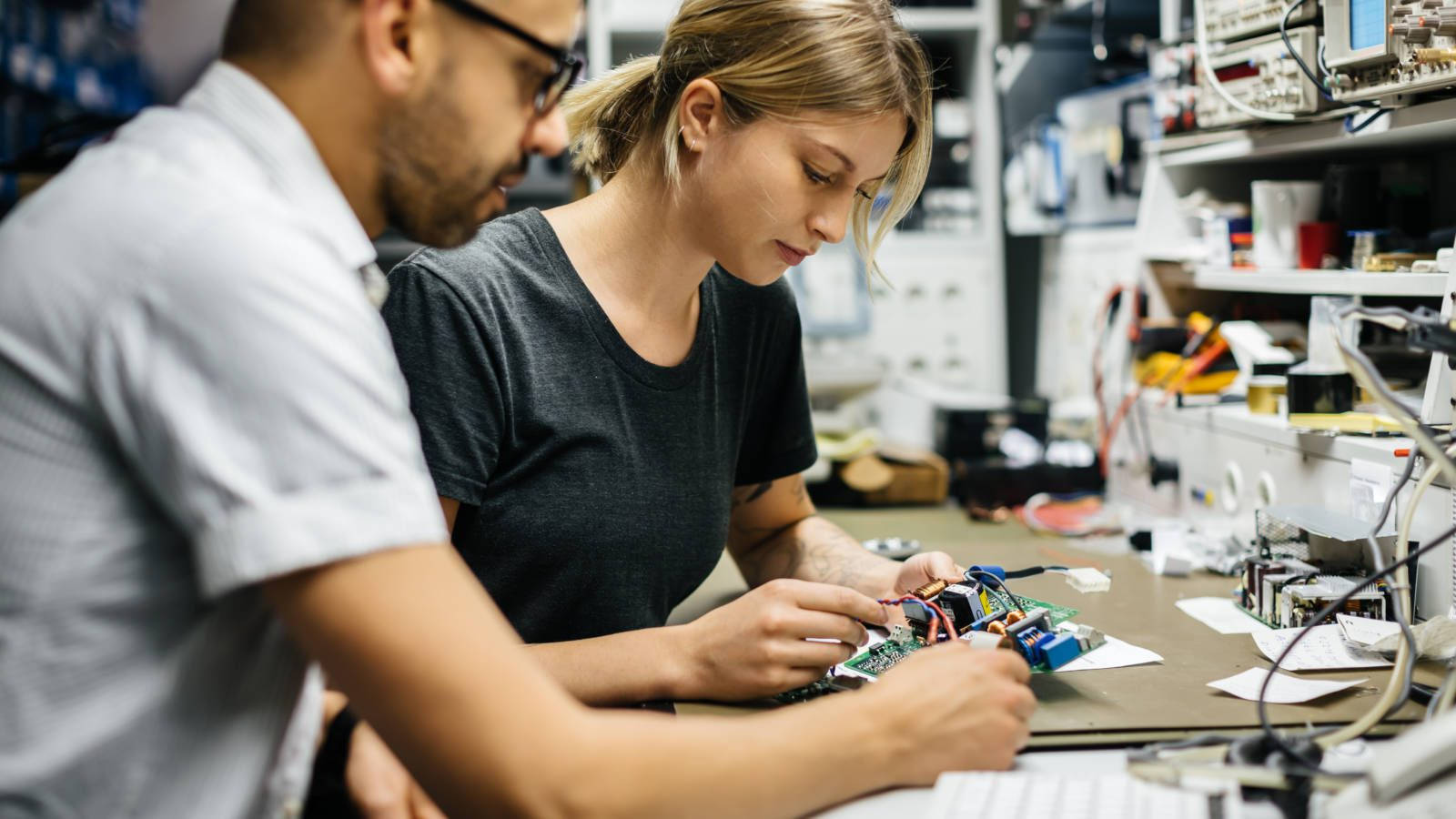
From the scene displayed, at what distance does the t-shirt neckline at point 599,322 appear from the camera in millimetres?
1229

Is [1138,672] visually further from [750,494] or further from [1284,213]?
[1284,213]

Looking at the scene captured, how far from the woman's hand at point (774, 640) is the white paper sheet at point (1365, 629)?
50 centimetres

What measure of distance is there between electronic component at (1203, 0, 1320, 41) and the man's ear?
1293mm

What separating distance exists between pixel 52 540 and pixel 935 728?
1.98 ft

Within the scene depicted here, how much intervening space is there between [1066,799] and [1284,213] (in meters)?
1.26

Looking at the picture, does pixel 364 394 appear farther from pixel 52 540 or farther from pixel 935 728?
pixel 935 728

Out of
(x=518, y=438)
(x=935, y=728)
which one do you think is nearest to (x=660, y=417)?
(x=518, y=438)

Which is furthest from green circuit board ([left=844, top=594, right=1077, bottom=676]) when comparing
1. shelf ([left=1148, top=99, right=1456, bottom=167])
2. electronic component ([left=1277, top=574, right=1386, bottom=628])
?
shelf ([left=1148, top=99, right=1456, bottom=167])

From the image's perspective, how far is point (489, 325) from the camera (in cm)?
114

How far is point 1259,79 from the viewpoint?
1.62 m

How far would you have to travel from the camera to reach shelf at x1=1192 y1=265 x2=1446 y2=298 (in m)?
1.30

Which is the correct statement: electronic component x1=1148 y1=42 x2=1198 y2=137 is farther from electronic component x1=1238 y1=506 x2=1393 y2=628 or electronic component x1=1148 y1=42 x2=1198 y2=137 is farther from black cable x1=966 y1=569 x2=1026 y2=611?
black cable x1=966 y1=569 x2=1026 y2=611

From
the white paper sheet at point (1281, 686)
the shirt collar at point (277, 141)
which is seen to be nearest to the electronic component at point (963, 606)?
the white paper sheet at point (1281, 686)

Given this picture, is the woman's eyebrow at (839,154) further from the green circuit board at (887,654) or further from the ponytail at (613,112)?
the green circuit board at (887,654)
